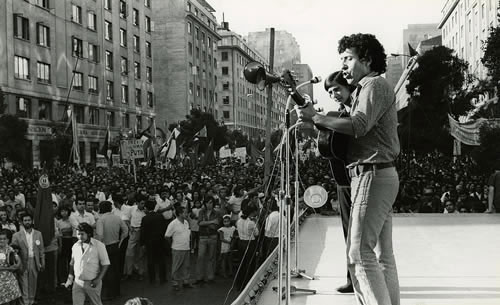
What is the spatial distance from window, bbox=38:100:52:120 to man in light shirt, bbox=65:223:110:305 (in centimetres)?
3122

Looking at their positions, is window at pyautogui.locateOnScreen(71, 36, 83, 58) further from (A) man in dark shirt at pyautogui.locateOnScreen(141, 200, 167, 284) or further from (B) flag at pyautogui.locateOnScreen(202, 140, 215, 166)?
(A) man in dark shirt at pyautogui.locateOnScreen(141, 200, 167, 284)

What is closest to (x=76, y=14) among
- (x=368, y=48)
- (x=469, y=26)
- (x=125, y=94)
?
(x=125, y=94)

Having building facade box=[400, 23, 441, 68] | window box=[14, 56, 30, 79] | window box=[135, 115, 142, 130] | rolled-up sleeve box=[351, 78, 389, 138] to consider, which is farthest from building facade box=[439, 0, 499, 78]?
rolled-up sleeve box=[351, 78, 389, 138]

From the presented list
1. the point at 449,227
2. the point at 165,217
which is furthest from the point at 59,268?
the point at 449,227

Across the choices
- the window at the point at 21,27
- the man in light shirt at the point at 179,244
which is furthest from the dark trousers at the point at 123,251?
the window at the point at 21,27

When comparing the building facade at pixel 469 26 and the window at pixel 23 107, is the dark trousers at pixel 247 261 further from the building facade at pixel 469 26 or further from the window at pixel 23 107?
the building facade at pixel 469 26

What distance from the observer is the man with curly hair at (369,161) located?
3.29m

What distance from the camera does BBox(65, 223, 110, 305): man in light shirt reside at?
8523mm

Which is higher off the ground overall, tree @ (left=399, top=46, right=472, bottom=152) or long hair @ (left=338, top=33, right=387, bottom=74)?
tree @ (left=399, top=46, right=472, bottom=152)

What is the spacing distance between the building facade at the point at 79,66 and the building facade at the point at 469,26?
26182 mm

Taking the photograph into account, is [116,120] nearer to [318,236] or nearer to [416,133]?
[416,133]

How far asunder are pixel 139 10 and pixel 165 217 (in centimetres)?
4723

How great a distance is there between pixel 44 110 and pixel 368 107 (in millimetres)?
37998

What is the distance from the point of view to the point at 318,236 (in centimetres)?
1074
